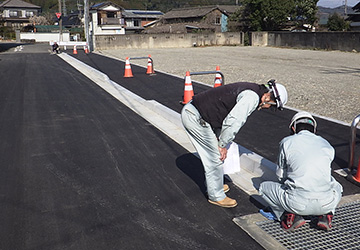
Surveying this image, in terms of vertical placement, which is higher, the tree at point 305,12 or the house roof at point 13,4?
the house roof at point 13,4

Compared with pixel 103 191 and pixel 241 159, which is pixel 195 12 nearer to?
pixel 241 159

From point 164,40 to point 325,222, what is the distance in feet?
126

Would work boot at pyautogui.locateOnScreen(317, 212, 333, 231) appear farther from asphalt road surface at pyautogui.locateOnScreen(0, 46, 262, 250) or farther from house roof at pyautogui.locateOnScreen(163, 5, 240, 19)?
house roof at pyautogui.locateOnScreen(163, 5, 240, 19)

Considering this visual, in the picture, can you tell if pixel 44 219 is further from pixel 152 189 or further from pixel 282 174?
pixel 282 174

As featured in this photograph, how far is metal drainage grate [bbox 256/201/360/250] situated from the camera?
354 cm

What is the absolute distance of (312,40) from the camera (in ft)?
114

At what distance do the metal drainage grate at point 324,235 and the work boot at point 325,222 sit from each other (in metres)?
0.07

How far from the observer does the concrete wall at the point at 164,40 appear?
3759 centimetres

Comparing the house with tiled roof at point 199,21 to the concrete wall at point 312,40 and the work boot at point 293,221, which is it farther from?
the work boot at point 293,221

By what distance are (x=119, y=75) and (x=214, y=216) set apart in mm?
13100

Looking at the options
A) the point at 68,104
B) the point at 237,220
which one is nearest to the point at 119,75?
the point at 68,104

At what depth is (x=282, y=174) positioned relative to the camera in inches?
155

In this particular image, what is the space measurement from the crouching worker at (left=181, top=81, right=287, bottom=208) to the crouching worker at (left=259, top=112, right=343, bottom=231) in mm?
406

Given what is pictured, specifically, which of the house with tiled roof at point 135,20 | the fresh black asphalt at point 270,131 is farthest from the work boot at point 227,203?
the house with tiled roof at point 135,20
